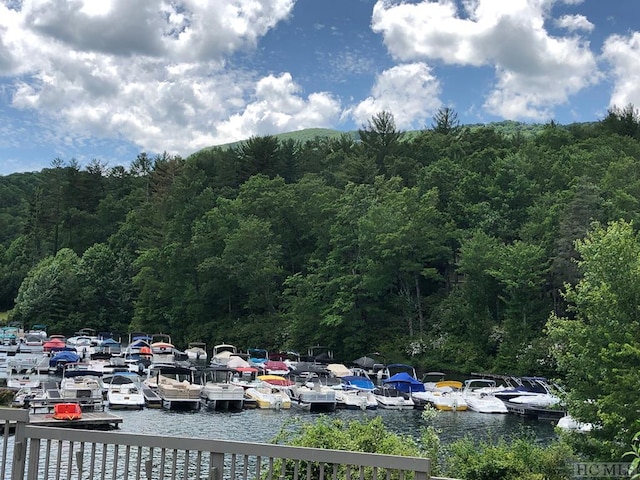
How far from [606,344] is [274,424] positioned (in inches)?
671

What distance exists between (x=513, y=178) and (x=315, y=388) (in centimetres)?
2728

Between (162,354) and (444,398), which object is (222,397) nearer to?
(444,398)

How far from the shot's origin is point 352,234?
53656 mm

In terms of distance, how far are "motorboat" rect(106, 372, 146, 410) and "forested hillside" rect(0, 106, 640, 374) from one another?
19812mm

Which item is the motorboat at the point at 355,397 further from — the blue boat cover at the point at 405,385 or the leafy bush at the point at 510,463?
the leafy bush at the point at 510,463

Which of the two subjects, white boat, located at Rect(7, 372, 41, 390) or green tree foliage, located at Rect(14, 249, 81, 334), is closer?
white boat, located at Rect(7, 372, 41, 390)

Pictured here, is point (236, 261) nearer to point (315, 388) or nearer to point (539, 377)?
point (315, 388)

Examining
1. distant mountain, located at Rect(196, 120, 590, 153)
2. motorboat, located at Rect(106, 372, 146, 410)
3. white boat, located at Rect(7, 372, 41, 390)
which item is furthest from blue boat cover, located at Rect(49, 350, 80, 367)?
distant mountain, located at Rect(196, 120, 590, 153)

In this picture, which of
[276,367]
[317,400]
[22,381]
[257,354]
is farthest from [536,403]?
[22,381]

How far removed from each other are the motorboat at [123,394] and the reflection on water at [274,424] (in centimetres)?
72

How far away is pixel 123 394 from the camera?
32.1 m

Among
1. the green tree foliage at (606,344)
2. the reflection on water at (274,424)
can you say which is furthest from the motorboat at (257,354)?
the green tree foliage at (606,344)

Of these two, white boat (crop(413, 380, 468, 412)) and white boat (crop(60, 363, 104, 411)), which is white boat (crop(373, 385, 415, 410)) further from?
white boat (crop(60, 363, 104, 411))

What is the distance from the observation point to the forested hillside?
44.9m
